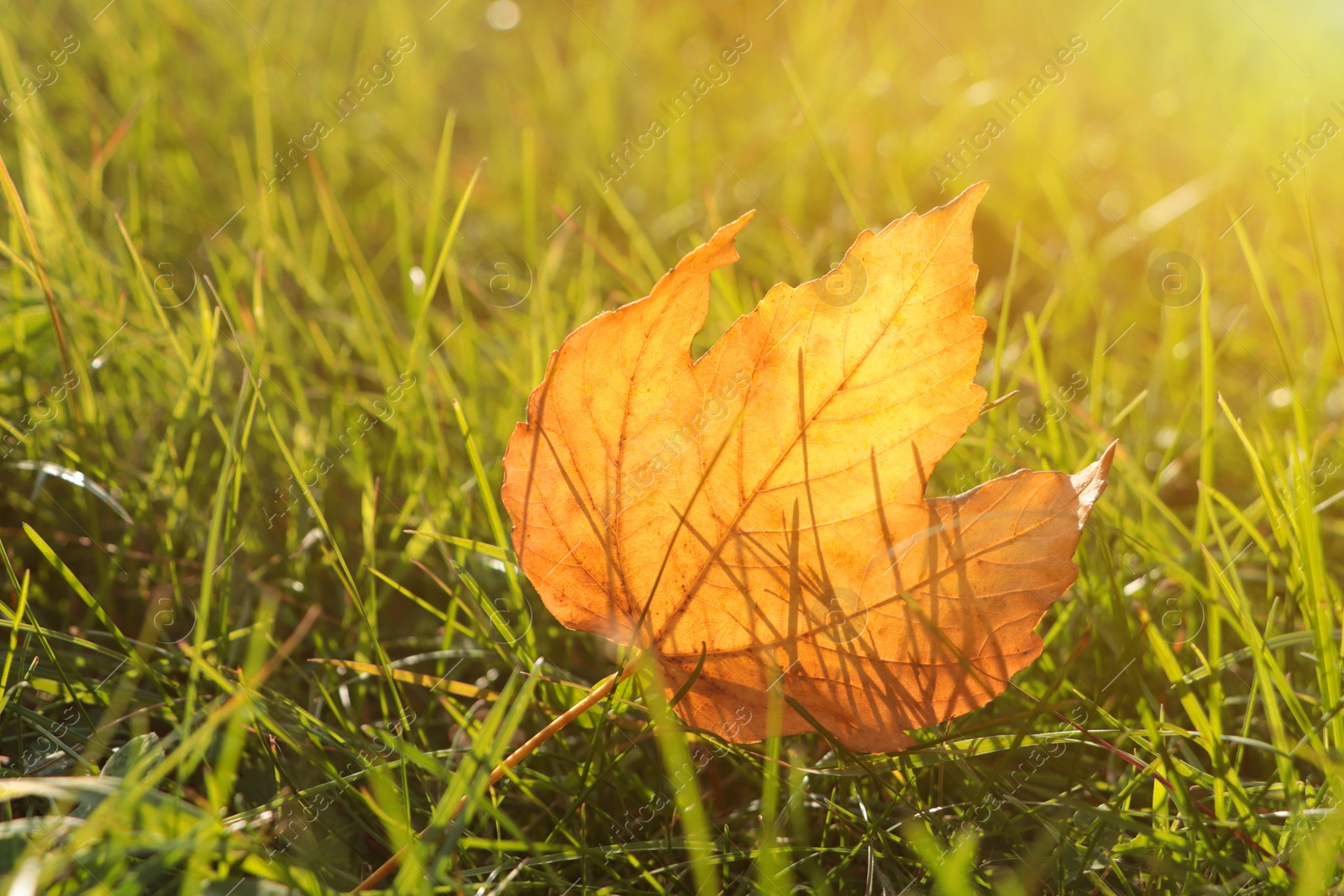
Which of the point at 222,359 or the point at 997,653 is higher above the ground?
the point at 222,359

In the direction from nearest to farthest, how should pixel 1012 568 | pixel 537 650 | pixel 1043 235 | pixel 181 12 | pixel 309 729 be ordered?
pixel 1012 568, pixel 309 729, pixel 537 650, pixel 1043 235, pixel 181 12

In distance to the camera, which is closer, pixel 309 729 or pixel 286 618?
pixel 309 729

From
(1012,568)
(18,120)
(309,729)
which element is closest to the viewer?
(1012,568)

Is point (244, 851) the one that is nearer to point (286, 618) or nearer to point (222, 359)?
point (286, 618)

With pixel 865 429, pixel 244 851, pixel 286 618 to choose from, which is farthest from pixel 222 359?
pixel 865 429

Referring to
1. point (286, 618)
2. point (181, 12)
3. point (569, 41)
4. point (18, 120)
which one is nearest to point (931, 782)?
point (286, 618)

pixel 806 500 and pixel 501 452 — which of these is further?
pixel 501 452

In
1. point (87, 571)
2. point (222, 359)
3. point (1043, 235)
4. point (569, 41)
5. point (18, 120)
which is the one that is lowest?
point (1043, 235)
